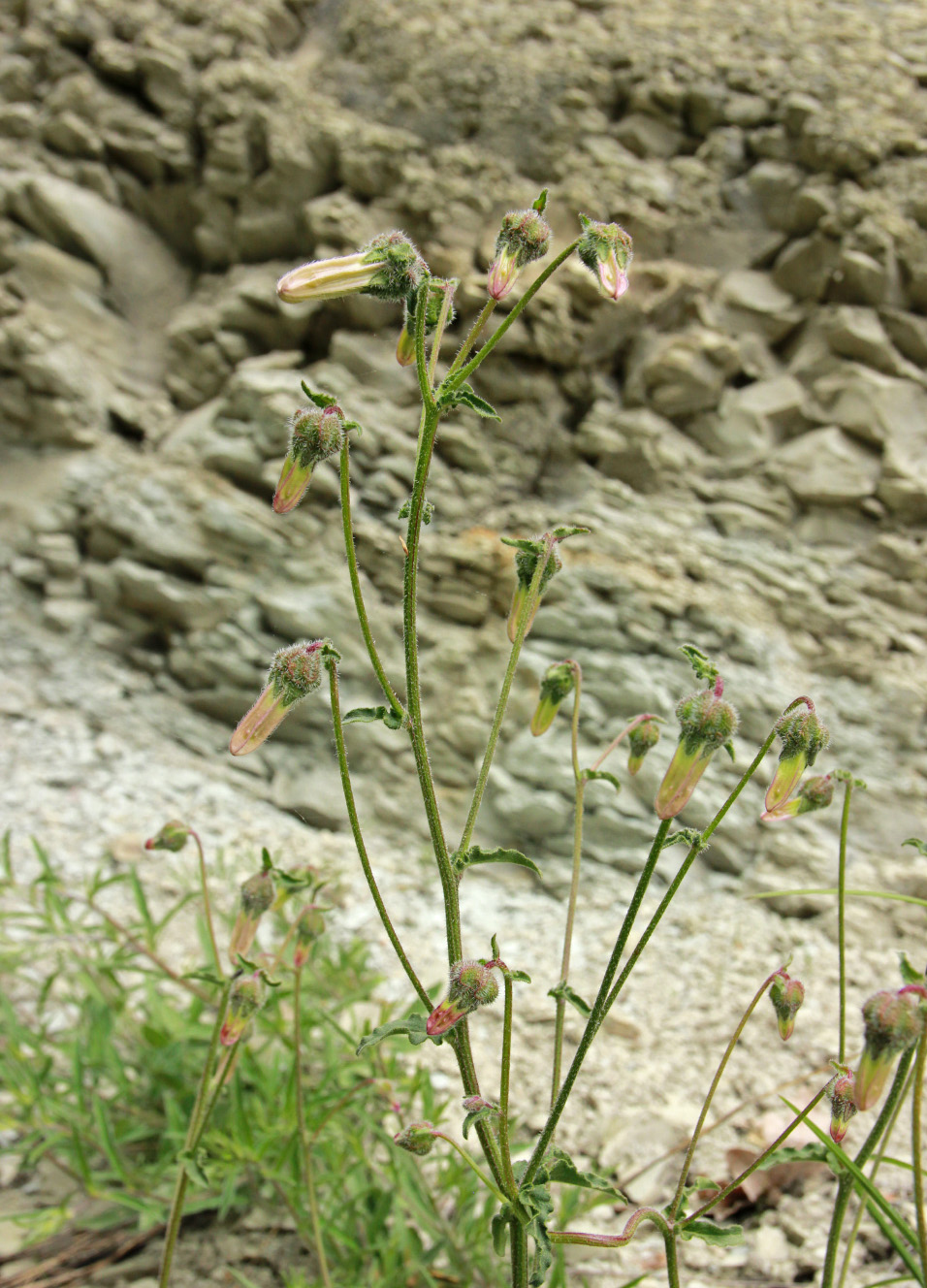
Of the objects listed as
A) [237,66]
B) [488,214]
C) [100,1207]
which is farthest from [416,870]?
[237,66]

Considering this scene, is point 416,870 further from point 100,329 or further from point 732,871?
point 100,329

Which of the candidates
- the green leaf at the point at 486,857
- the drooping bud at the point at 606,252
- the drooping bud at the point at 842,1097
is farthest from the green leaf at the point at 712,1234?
the drooping bud at the point at 606,252

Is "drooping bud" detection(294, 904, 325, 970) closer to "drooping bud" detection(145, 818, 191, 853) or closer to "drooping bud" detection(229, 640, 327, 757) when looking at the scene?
"drooping bud" detection(145, 818, 191, 853)

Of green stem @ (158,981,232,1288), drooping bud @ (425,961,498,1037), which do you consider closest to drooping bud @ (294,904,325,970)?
green stem @ (158,981,232,1288)

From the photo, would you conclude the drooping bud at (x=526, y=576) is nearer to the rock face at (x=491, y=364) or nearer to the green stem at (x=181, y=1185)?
the green stem at (x=181, y=1185)

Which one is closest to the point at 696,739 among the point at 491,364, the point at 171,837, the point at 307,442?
the point at 307,442

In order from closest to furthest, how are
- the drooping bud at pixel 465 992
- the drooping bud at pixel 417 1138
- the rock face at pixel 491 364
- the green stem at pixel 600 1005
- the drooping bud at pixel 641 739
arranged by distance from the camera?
the green stem at pixel 600 1005
the drooping bud at pixel 465 992
the drooping bud at pixel 417 1138
the drooping bud at pixel 641 739
the rock face at pixel 491 364

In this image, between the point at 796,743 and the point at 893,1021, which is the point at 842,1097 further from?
the point at 796,743

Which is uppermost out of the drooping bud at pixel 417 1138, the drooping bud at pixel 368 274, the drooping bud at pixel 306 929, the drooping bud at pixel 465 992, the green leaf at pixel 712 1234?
the drooping bud at pixel 368 274
